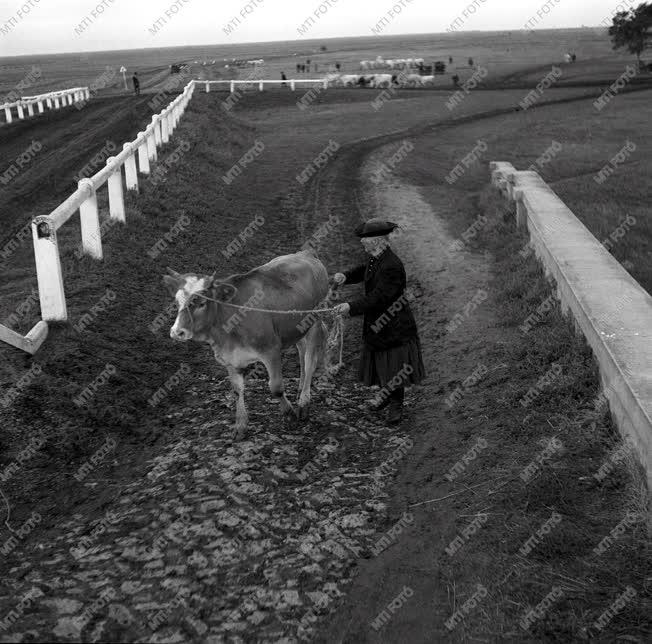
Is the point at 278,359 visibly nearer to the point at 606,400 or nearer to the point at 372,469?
the point at 372,469

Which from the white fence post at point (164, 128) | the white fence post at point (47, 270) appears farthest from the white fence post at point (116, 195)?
the white fence post at point (164, 128)

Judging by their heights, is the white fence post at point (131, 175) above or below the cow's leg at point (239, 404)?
above

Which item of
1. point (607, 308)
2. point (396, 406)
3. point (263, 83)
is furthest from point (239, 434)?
point (263, 83)

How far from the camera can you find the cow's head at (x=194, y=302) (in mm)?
6348

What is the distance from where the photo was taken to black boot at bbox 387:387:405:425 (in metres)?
7.25

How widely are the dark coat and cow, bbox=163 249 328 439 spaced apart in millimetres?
639

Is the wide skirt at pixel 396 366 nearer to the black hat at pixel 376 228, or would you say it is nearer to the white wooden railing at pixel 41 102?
the black hat at pixel 376 228

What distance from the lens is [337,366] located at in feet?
26.7

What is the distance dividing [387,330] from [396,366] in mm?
354

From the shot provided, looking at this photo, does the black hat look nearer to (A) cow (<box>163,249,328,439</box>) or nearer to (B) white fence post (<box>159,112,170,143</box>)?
(A) cow (<box>163,249,328,439</box>)

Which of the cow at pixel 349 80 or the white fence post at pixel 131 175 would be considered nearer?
the white fence post at pixel 131 175

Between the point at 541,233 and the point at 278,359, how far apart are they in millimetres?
5950

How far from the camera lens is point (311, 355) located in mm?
7723

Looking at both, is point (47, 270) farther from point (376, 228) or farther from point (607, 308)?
point (607, 308)
